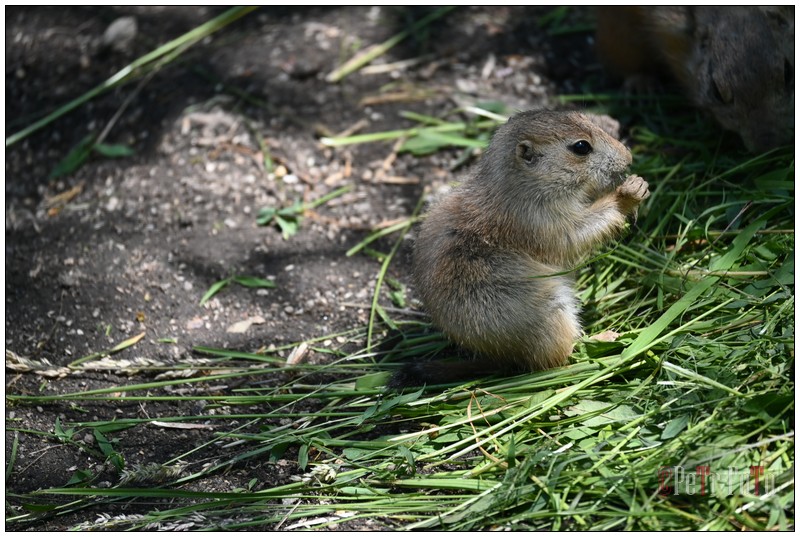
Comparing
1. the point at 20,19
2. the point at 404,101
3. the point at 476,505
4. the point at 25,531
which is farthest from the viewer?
the point at 20,19

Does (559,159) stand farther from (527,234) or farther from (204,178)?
(204,178)

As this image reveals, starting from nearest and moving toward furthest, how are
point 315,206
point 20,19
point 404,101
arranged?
point 315,206 → point 404,101 → point 20,19

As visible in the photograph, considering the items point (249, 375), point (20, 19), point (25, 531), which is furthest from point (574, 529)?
point (20, 19)

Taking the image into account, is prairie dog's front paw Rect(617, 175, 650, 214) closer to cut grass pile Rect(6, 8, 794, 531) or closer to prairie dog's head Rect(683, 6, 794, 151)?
cut grass pile Rect(6, 8, 794, 531)

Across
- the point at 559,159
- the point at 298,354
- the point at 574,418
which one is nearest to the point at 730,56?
the point at 559,159

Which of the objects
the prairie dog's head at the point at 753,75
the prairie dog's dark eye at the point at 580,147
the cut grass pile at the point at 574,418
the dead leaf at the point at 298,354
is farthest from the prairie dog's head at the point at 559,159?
the dead leaf at the point at 298,354

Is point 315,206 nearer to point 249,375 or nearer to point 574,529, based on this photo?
point 249,375
